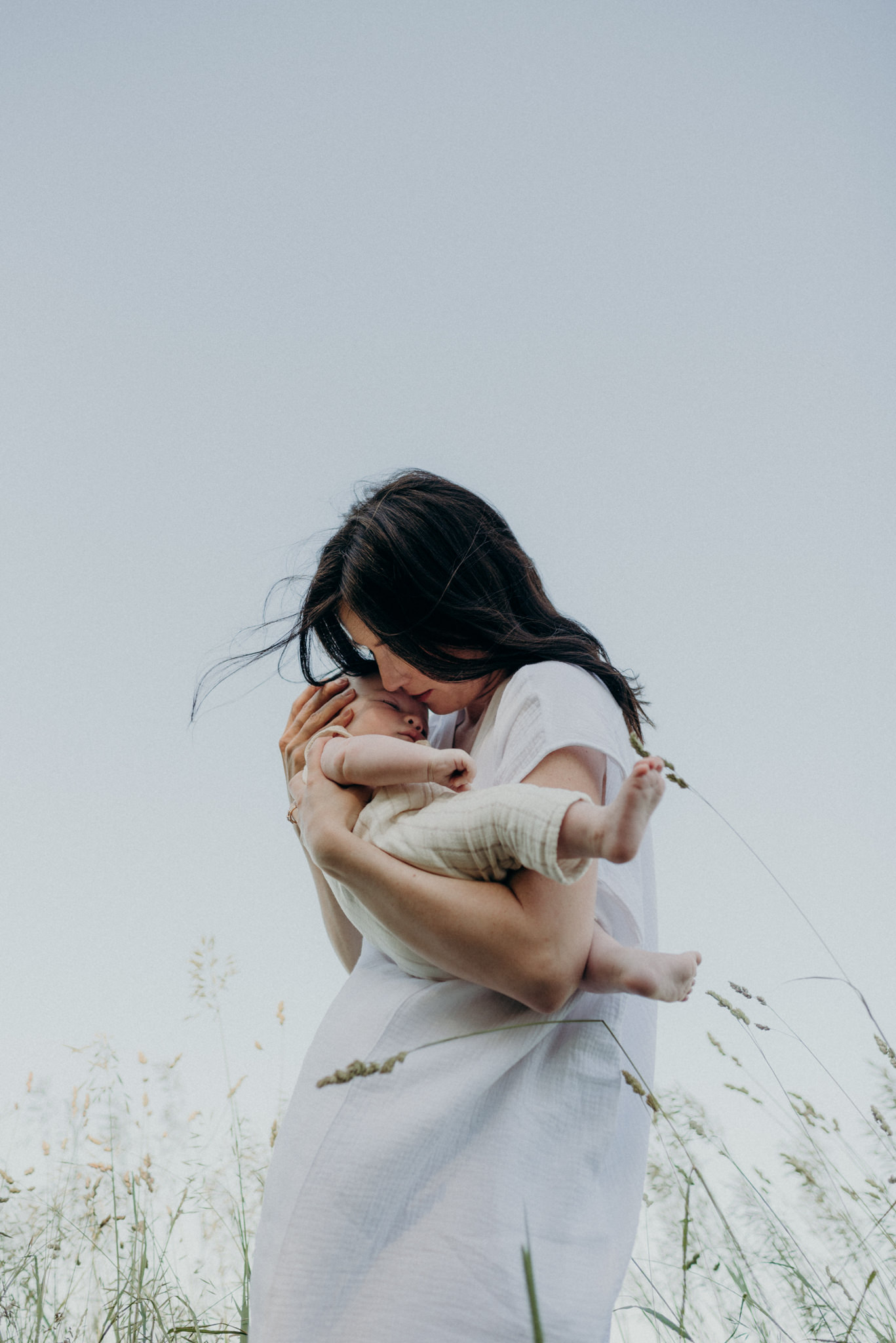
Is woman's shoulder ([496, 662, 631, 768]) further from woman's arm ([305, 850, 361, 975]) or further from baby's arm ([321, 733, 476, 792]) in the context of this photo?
woman's arm ([305, 850, 361, 975])

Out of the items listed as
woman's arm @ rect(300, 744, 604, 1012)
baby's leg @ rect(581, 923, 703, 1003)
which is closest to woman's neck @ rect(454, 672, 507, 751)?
woman's arm @ rect(300, 744, 604, 1012)

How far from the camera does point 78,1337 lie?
1876 mm

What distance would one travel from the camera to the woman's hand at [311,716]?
6.38ft

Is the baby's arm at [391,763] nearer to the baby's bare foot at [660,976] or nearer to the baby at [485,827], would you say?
the baby at [485,827]

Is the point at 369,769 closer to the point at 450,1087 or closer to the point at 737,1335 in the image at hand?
the point at 450,1087

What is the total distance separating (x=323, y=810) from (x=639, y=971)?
2.00ft

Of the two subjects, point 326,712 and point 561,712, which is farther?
point 326,712

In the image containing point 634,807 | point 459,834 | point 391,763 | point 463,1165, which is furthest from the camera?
point 391,763

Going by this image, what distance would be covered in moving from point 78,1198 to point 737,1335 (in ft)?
5.07

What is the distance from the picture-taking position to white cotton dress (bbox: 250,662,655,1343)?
1128 millimetres

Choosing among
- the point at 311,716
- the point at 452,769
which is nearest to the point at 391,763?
the point at 452,769

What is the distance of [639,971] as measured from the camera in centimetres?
125

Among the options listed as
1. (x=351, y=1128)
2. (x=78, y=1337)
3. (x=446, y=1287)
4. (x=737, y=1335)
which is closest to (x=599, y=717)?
(x=351, y=1128)

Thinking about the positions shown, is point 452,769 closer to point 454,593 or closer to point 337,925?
point 454,593
